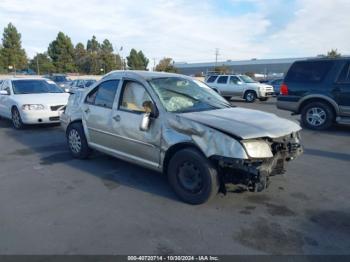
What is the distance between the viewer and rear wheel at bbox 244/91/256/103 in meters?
21.1

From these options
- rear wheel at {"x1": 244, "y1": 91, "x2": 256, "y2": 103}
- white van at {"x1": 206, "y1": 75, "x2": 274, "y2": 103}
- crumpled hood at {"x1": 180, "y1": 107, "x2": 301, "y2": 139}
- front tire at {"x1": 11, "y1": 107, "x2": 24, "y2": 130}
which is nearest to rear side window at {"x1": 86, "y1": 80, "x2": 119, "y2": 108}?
crumpled hood at {"x1": 180, "y1": 107, "x2": 301, "y2": 139}

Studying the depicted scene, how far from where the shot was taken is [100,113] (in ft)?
18.5

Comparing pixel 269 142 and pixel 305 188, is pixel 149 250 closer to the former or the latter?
pixel 269 142

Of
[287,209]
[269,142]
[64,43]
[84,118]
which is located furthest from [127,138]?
[64,43]

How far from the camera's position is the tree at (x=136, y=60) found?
80.6 meters

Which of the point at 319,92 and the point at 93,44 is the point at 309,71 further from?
the point at 93,44

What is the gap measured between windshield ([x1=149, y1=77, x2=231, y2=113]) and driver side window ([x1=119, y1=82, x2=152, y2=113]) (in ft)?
0.63

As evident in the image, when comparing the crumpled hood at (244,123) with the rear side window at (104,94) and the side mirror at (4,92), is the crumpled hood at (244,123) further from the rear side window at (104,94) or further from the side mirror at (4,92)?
the side mirror at (4,92)

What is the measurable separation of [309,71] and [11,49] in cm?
6084

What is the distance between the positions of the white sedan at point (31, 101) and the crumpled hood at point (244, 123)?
6.29 metres

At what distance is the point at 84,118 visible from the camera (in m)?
6.05

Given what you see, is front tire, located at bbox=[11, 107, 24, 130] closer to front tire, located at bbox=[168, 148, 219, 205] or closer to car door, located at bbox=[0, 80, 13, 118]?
car door, located at bbox=[0, 80, 13, 118]

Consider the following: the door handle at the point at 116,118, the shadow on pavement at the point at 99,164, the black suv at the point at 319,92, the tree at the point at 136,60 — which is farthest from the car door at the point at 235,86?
the tree at the point at 136,60

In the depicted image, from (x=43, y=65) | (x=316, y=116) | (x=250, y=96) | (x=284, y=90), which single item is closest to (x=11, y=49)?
(x=43, y=65)
